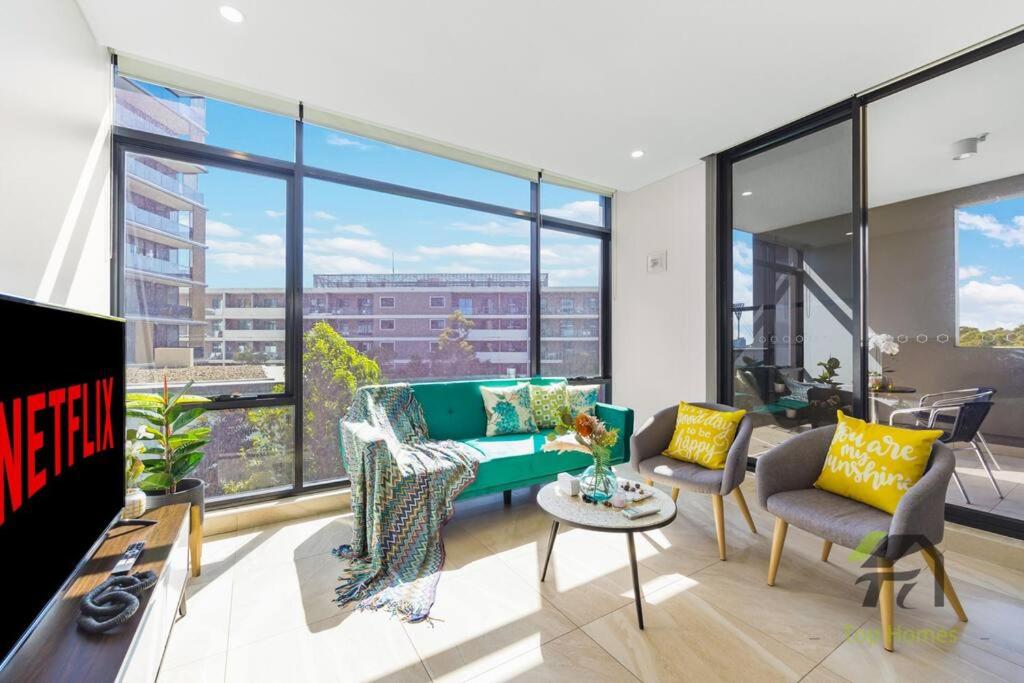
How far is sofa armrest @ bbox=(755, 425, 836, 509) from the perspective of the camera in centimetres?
226

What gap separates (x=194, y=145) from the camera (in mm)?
2701

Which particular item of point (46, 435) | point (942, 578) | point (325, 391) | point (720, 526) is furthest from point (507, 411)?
point (46, 435)

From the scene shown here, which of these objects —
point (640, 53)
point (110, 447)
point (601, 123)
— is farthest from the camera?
point (601, 123)

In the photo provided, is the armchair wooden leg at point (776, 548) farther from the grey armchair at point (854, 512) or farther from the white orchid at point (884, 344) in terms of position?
the white orchid at point (884, 344)

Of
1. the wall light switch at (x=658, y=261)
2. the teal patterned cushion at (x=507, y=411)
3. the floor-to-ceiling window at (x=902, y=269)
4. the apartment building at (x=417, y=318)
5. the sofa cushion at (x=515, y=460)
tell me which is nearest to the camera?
the floor-to-ceiling window at (x=902, y=269)

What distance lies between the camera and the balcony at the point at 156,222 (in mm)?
2576

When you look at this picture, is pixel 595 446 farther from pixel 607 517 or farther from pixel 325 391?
pixel 325 391

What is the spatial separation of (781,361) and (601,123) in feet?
7.34

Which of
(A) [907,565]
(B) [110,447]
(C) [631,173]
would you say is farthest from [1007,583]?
(B) [110,447]

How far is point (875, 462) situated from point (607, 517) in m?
1.34

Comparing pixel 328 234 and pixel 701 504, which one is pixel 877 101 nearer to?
pixel 701 504

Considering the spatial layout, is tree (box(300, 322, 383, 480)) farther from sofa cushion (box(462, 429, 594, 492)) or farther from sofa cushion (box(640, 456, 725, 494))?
sofa cushion (box(640, 456, 725, 494))

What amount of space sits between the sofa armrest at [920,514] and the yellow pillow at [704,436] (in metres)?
0.89

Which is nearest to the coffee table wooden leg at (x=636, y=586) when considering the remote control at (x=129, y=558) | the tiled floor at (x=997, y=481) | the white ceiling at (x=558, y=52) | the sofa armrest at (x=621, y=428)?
the sofa armrest at (x=621, y=428)
